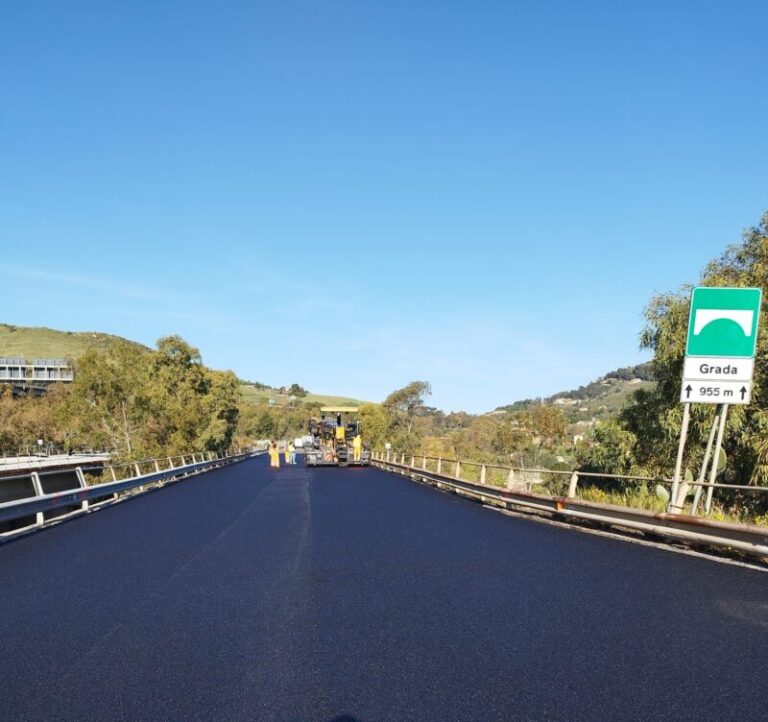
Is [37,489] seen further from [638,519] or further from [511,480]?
[638,519]

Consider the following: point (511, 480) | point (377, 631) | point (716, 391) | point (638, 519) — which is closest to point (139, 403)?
point (511, 480)

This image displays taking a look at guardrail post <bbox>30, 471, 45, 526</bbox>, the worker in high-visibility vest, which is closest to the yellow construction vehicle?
the worker in high-visibility vest

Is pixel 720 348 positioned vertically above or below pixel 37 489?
above

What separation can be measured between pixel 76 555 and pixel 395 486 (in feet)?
55.6

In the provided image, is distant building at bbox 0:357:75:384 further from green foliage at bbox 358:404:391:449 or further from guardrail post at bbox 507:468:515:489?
guardrail post at bbox 507:468:515:489

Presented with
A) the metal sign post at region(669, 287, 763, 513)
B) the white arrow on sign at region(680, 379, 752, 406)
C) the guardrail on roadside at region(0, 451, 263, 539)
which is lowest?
the guardrail on roadside at region(0, 451, 263, 539)

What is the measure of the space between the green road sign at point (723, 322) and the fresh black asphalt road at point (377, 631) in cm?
348

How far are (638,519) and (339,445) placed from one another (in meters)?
35.2

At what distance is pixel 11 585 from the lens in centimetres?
829

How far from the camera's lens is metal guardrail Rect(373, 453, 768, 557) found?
898 cm

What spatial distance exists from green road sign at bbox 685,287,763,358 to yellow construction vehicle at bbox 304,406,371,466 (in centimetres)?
3306

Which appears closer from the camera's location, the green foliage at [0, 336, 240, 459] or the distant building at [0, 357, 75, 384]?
the green foliage at [0, 336, 240, 459]

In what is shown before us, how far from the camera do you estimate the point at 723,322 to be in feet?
38.6

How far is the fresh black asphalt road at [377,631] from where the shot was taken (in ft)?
15.1
